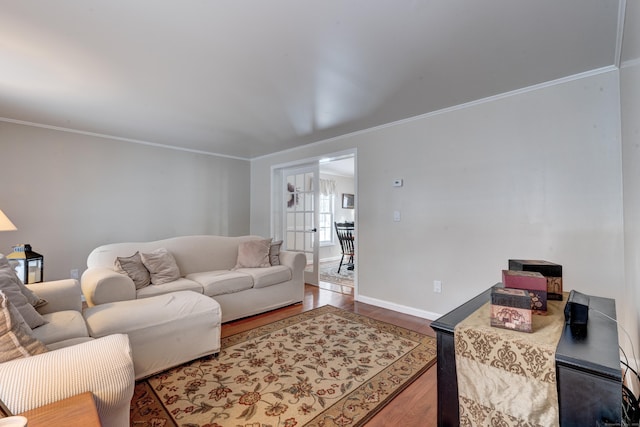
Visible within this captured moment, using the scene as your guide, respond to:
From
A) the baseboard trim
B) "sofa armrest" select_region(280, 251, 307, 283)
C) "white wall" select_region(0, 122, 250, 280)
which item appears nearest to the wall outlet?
the baseboard trim

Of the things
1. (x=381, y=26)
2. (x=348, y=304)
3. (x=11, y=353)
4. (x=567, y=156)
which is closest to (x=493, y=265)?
(x=567, y=156)

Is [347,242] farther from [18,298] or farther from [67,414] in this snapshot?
[67,414]

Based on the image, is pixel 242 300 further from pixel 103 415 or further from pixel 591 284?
pixel 591 284

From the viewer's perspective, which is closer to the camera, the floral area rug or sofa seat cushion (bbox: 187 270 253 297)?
the floral area rug

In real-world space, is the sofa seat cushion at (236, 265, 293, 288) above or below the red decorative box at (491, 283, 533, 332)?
below

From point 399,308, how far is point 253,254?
6.19 feet

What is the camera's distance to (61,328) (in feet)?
5.44

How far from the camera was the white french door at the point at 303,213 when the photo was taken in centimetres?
453

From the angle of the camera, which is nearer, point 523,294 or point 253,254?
point 523,294

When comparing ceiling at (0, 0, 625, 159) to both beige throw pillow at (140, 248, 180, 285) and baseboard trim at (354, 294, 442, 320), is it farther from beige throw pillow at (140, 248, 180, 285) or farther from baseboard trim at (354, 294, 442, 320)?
baseboard trim at (354, 294, 442, 320)

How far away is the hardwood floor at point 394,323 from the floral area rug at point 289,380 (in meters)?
0.06

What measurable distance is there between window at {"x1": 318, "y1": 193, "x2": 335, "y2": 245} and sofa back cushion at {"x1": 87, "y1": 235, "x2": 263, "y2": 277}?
3.44 meters

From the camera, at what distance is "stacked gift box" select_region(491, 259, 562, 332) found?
36.6 inches

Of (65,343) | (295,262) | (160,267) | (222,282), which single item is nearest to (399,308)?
(295,262)
